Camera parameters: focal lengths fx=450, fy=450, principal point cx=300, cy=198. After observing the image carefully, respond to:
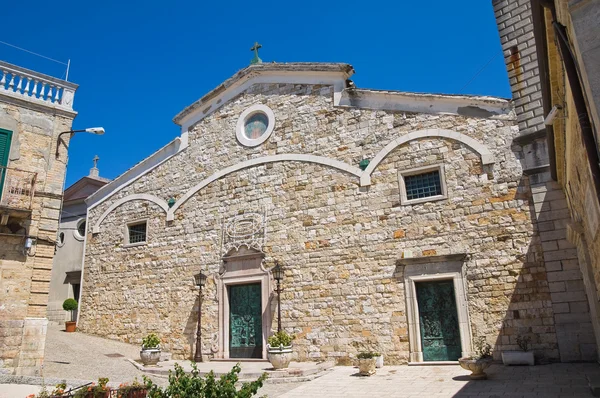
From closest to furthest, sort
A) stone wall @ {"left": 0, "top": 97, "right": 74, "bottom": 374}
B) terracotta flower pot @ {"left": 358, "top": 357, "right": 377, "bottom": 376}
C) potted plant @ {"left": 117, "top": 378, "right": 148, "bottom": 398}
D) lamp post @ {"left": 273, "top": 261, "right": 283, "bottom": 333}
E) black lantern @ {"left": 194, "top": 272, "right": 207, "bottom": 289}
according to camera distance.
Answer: potted plant @ {"left": 117, "top": 378, "right": 148, "bottom": 398}
terracotta flower pot @ {"left": 358, "top": 357, "right": 377, "bottom": 376}
stone wall @ {"left": 0, "top": 97, "right": 74, "bottom": 374}
lamp post @ {"left": 273, "top": 261, "right": 283, "bottom": 333}
black lantern @ {"left": 194, "top": 272, "right": 207, "bottom": 289}

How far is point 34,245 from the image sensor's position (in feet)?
34.5

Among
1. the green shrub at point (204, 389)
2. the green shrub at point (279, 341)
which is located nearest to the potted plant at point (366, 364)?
the green shrub at point (279, 341)

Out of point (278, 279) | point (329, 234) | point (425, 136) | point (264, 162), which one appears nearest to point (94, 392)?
point (278, 279)

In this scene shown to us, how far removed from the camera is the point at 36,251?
10.5 metres

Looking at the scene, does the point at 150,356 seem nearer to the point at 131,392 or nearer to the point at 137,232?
the point at 137,232

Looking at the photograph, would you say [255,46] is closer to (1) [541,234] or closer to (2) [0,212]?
(2) [0,212]

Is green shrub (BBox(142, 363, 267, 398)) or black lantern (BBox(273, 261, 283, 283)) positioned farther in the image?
black lantern (BBox(273, 261, 283, 283))

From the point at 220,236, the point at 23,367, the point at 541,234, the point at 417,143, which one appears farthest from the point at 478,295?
the point at 23,367

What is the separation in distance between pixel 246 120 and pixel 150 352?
7.26 metres

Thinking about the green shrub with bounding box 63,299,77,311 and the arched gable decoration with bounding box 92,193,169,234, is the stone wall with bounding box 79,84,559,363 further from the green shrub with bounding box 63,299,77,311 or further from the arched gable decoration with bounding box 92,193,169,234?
the green shrub with bounding box 63,299,77,311

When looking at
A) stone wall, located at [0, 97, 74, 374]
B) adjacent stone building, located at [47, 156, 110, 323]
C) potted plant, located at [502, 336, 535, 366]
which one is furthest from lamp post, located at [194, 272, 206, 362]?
potted plant, located at [502, 336, 535, 366]

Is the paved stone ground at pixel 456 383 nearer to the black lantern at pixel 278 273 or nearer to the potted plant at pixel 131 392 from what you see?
the potted plant at pixel 131 392

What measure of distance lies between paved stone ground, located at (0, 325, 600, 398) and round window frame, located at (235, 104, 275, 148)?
6.87 metres

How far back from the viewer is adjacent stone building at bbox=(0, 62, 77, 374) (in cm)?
983
